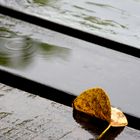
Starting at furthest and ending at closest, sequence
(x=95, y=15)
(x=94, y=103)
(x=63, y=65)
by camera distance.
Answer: (x=95, y=15), (x=63, y=65), (x=94, y=103)

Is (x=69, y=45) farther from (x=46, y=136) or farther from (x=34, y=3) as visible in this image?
(x=46, y=136)

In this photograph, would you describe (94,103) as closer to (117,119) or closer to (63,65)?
(117,119)

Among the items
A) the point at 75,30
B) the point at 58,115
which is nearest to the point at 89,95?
the point at 58,115

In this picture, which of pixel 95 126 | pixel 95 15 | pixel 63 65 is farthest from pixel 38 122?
pixel 95 15

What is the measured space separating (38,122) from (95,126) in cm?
17

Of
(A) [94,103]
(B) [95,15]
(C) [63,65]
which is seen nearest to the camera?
(A) [94,103]

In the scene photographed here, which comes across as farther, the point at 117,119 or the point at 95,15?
the point at 95,15

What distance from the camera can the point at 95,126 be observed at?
1.15 metres

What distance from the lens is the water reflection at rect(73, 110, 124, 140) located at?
1110mm

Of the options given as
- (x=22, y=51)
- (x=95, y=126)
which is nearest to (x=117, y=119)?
(x=95, y=126)

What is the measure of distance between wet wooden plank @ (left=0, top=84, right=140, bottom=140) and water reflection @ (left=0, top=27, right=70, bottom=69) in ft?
0.61

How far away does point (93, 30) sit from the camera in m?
1.76

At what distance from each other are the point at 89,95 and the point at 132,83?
0.25 m

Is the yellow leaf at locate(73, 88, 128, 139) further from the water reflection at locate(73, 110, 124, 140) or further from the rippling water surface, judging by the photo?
the rippling water surface
